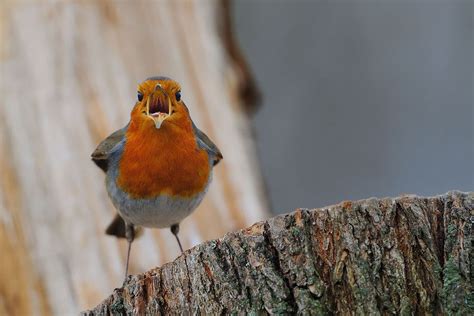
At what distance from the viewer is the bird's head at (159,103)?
3.86 metres

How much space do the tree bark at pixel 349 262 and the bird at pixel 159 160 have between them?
123cm

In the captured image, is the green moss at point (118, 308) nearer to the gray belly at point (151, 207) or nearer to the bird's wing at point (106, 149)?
the gray belly at point (151, 207)

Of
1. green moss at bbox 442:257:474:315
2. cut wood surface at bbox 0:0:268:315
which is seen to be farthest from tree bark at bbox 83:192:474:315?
cut wood surface at bbox 0:0:268:315

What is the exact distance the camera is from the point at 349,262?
103 inches

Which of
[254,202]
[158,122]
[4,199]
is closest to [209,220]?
[254,202]

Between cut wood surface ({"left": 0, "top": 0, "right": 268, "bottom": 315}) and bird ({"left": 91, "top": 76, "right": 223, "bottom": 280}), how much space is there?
1.10m

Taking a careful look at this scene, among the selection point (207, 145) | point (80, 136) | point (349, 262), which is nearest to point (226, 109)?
point (80, 136)

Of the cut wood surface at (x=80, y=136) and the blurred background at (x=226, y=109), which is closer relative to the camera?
the cut wood surface at (x=80, y=136)

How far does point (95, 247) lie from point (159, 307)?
2521mm

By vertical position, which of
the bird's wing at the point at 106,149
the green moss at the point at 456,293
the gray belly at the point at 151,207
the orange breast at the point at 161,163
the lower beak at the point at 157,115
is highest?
the lower beak at the point at 157,115

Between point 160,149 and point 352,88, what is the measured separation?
4.74 meters

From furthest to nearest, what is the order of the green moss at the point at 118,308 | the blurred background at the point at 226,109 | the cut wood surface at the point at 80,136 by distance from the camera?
the blurred background at the point at 226,109 < the cut wood surface at the point at 80,136 < the green moss at the point at 118,308

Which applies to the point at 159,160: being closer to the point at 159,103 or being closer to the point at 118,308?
the point at 159,103

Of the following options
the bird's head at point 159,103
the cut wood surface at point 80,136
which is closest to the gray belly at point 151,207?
the bird's head at point 159,103
